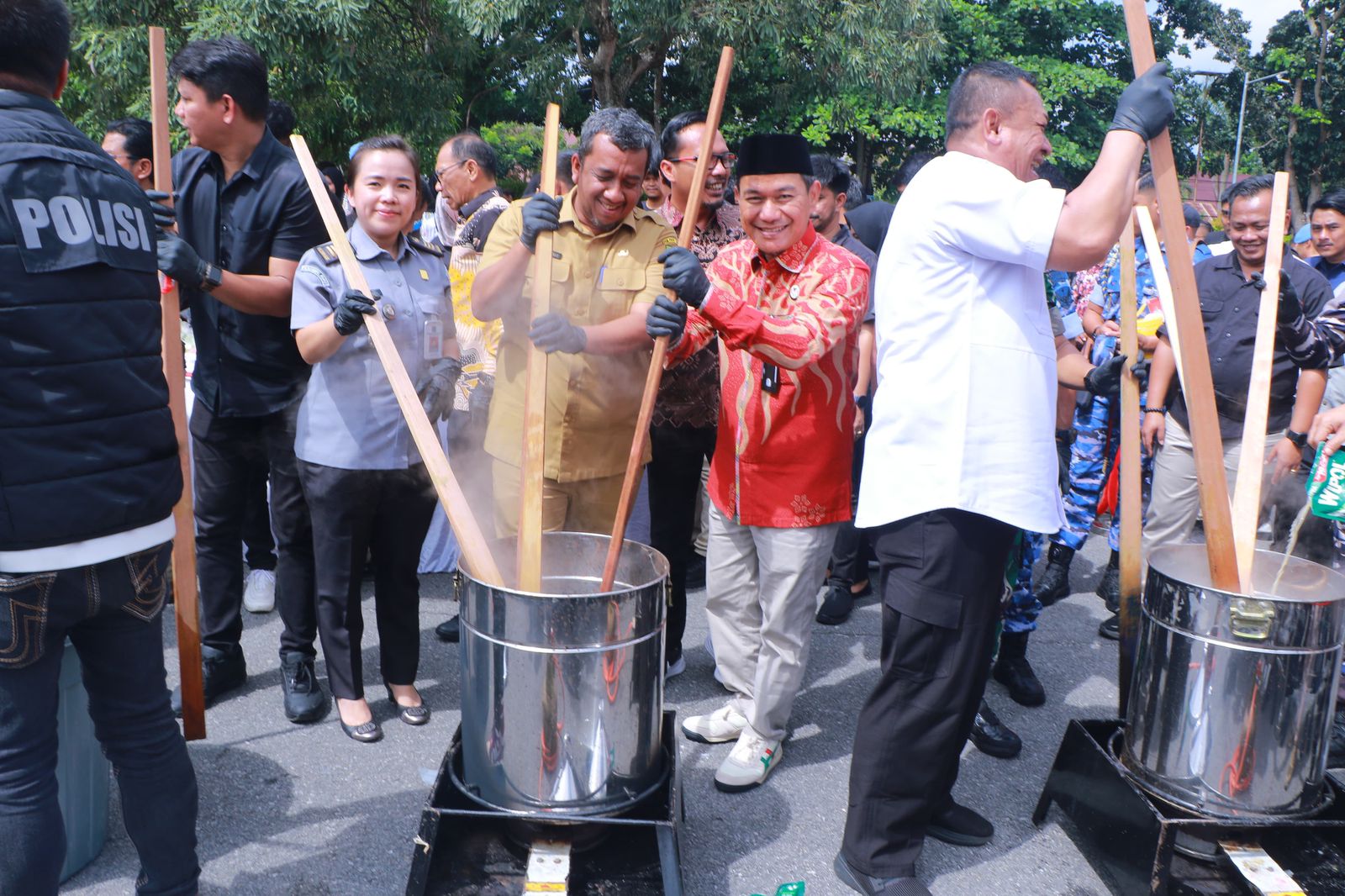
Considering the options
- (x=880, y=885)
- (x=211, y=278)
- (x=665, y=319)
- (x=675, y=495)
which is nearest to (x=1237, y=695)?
(x=880, y=885)

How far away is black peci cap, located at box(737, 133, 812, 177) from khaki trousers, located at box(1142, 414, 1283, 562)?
230 cm

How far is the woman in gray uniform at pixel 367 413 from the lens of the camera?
303 cm

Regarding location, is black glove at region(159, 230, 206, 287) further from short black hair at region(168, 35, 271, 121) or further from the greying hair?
the greying hair

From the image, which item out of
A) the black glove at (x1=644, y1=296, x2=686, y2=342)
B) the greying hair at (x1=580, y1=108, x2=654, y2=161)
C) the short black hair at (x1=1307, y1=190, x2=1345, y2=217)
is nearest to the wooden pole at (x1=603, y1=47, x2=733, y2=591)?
the black glove at (x1=644, y1=296, x2=686, y2=342)

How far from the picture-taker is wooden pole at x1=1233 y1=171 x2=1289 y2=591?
2449 millimetres

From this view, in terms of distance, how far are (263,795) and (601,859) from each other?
3.61 feet

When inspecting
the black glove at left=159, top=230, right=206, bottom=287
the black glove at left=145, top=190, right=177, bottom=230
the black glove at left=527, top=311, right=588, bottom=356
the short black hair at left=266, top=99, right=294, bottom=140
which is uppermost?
the short black hair at left=266, top=99, right=294, bottom=140

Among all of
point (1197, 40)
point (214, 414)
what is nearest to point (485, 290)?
point (214, 414)

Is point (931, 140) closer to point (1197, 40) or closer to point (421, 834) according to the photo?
point (1197, 40)

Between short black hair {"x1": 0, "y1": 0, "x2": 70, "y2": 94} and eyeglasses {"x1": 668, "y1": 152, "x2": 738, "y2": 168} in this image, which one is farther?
eyeglasses {"x1": 668, "y1": 152, "x2": 738, "y2": 168}

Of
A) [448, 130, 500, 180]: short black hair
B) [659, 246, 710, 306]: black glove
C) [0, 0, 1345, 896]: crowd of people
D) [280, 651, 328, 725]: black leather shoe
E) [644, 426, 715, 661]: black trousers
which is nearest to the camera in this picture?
[0, 0, 1345, 896]: crowd of people

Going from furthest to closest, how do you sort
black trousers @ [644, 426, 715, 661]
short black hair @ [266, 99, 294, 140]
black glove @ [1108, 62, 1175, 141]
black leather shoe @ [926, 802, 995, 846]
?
short black hair @ [266, 99, 294, 140] → black trousers @ [644, 426, 715, 661] → black leather shoe @ [926, 802, 995, 846] → black glove @ [1108, 62, 1175, 141]

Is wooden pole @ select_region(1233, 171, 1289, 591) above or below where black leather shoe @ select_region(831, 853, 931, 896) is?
above

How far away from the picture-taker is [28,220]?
1.70 metres
